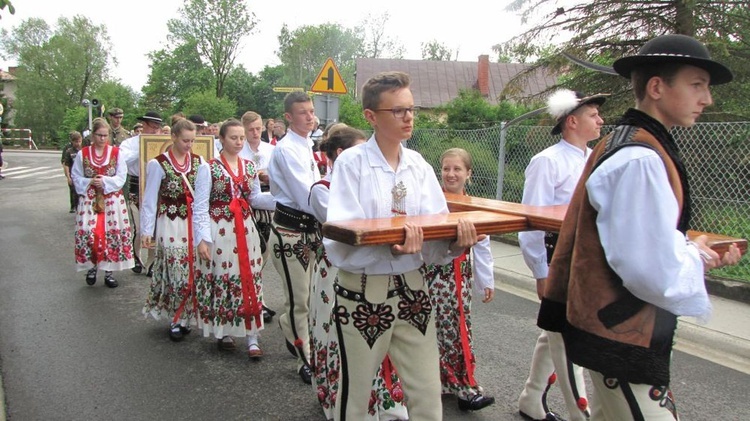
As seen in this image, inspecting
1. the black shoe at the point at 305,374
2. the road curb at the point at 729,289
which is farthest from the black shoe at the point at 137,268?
the road curb at the point at 729,289

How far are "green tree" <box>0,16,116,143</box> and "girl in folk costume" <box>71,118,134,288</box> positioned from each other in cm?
5897

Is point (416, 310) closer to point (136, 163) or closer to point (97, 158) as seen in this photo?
point (97, 158)

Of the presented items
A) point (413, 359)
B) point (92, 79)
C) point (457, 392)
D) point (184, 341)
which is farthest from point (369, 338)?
point (92, 79)

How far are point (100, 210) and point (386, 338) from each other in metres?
6.18

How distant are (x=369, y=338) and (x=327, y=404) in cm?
117

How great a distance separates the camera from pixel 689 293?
1.86 metres

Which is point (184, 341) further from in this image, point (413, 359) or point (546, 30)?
point (546, 30)

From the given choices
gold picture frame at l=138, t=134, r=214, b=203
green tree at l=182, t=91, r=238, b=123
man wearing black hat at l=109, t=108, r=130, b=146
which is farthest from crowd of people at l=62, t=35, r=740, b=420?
green tree at l=182, t=91, r=238, b=123

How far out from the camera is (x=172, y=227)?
18.6 feet

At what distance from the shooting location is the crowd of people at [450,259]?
1.96 metres

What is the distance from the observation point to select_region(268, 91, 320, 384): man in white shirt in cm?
443

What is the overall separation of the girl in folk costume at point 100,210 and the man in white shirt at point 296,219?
3.94 m

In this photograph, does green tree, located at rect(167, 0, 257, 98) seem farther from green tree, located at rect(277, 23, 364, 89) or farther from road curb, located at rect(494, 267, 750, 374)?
road curb, located at rect(494, 267, 750, 374)

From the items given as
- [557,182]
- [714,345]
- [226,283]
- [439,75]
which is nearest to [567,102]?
[557,182]
